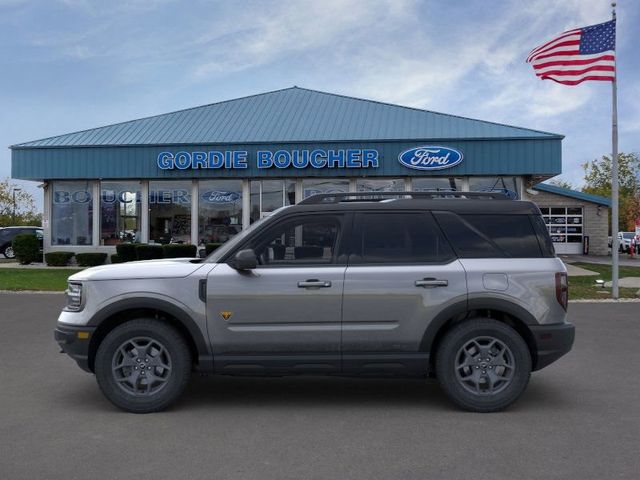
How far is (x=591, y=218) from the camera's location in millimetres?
34562

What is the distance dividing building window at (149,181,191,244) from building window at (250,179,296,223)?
2.77 meters

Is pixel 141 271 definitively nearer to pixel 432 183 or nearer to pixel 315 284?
pixel 315 284

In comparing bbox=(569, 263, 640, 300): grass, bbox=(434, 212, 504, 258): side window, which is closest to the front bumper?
bbox=(434, 212, 504, 258): side window

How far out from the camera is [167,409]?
5.57 m

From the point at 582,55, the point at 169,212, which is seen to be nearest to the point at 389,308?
the point at 582,55

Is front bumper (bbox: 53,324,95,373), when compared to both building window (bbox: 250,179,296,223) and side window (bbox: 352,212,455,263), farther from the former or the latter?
building window (bbox: 250,179,296,223)

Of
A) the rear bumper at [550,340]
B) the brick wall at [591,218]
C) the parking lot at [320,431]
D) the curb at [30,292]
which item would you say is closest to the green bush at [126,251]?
the curb at [30,292]

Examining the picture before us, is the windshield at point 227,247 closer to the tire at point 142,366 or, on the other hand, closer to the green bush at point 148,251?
the tire at point 142,366

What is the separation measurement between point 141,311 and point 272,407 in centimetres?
147

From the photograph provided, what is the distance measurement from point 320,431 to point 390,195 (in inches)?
93.2

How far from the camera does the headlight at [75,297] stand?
5586 millimetres

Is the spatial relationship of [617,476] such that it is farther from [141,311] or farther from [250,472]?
[141,311]

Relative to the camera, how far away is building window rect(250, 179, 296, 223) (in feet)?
83.3

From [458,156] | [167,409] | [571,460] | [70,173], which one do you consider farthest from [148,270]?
[70,173]
